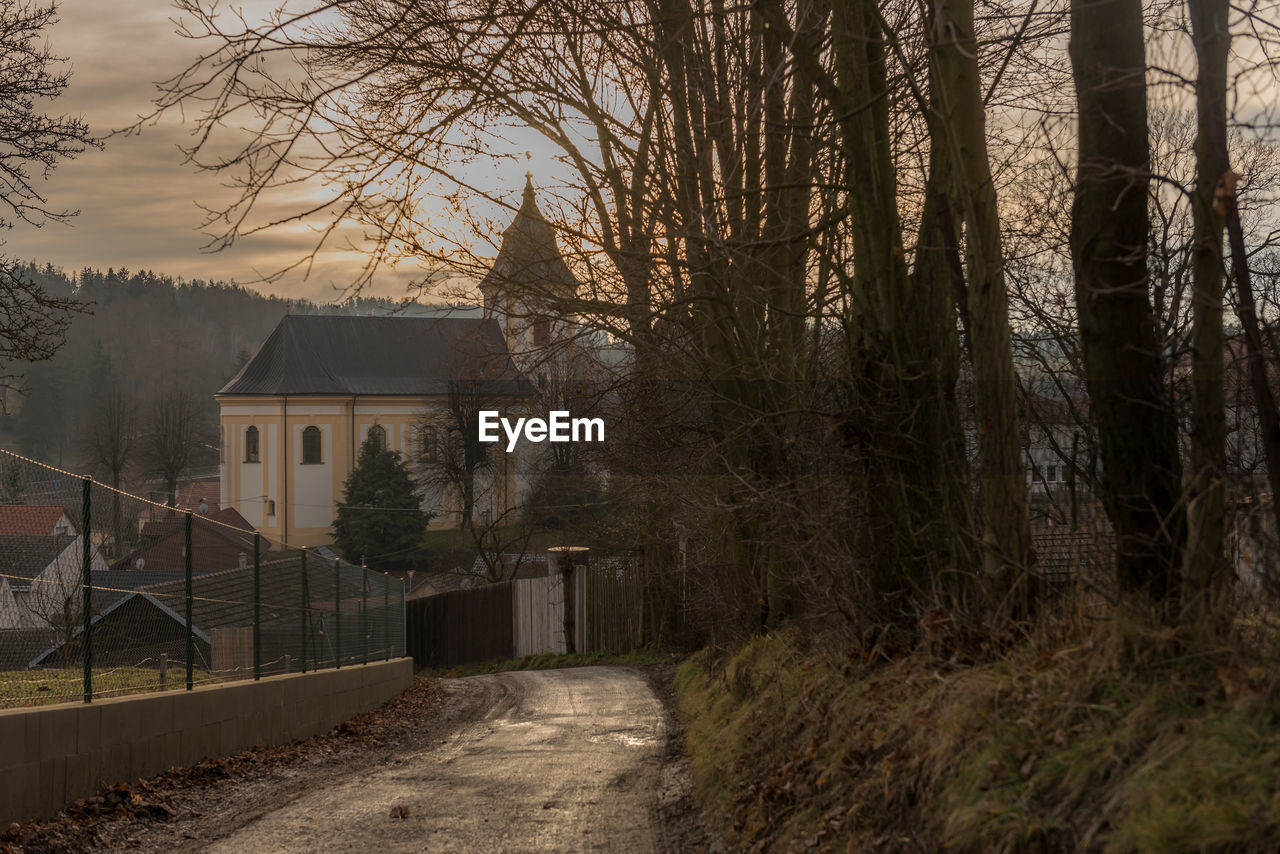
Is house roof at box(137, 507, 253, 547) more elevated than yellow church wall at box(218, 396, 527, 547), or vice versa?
yellow church wall at box(218, 396, 527, 547)

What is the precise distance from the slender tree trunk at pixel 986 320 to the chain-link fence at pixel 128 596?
5.86m

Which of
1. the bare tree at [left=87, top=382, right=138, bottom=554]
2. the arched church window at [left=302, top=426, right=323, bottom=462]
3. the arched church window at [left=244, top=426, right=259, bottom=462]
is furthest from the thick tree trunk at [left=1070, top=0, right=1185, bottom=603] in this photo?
the bare tree at [left=87, top=382, right=138, bottom=554]

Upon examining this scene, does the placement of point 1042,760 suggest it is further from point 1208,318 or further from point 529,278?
point 529,278

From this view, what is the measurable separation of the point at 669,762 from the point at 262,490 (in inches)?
2456

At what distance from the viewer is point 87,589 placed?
835 cm

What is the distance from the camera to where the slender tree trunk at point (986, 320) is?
264 inches

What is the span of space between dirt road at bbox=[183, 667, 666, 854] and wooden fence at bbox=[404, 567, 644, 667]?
1515 cm

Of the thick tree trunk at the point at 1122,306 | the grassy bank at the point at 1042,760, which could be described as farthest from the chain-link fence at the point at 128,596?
the thick tree trunk at the point at 1122,306

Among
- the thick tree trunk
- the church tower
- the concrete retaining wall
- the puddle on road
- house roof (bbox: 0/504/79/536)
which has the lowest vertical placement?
the puddle on road

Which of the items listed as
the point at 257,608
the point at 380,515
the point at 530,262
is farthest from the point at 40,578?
the point at 380,515

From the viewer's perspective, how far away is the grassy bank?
3674mm

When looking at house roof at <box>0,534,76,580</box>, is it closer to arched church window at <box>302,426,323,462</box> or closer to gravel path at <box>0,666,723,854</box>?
gravel path at <box>0,666,723,854</box>

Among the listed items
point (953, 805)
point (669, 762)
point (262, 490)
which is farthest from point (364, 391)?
point (953, 805)

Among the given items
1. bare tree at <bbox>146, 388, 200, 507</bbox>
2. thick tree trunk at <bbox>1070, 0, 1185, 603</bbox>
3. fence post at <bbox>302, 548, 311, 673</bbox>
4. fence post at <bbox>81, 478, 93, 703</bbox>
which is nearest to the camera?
thick tree trunk at <bbox>1070, 0, 1185, 603</bbox>
